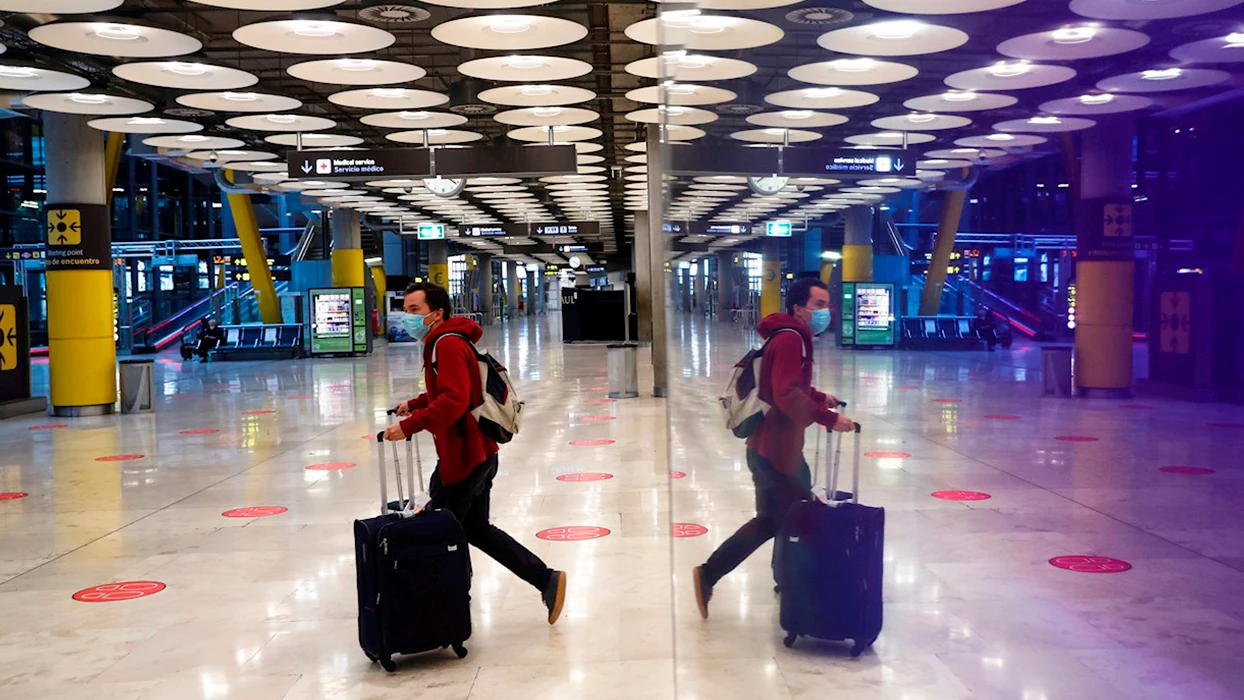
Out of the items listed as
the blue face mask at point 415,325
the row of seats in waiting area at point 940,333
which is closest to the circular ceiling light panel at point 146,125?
the blue face mask at point 415,325

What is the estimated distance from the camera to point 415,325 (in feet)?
16.9

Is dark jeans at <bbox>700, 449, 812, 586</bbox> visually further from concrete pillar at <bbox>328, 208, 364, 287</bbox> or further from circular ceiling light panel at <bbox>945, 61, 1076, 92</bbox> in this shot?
concrete pillar at <bbox>328, 208, 364, 287</bbox>

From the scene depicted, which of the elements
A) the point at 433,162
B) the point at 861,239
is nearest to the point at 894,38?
the point at 433,162

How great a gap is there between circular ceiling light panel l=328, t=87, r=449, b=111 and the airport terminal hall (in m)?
0.07

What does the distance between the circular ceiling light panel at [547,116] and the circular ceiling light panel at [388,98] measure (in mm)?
1409

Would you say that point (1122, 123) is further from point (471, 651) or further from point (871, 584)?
point (471, 651)

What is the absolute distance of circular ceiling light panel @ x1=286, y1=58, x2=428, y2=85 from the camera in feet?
36.1

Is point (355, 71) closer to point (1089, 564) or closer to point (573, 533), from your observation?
point (573, 533)

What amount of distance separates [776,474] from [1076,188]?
4.20 ft

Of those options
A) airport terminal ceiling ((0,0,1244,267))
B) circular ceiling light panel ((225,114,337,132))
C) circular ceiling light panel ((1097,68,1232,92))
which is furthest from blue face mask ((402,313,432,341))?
circular ceiling light panel ((225,114,337,132))

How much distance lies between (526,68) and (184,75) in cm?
375

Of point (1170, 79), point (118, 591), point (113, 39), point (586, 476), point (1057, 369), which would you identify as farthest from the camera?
point (1057, 369)

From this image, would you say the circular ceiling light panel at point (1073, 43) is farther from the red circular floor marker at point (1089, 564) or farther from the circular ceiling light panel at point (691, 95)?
the red circular floor marker at point (1089, 564)

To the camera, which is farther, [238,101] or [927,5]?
[238,101]
